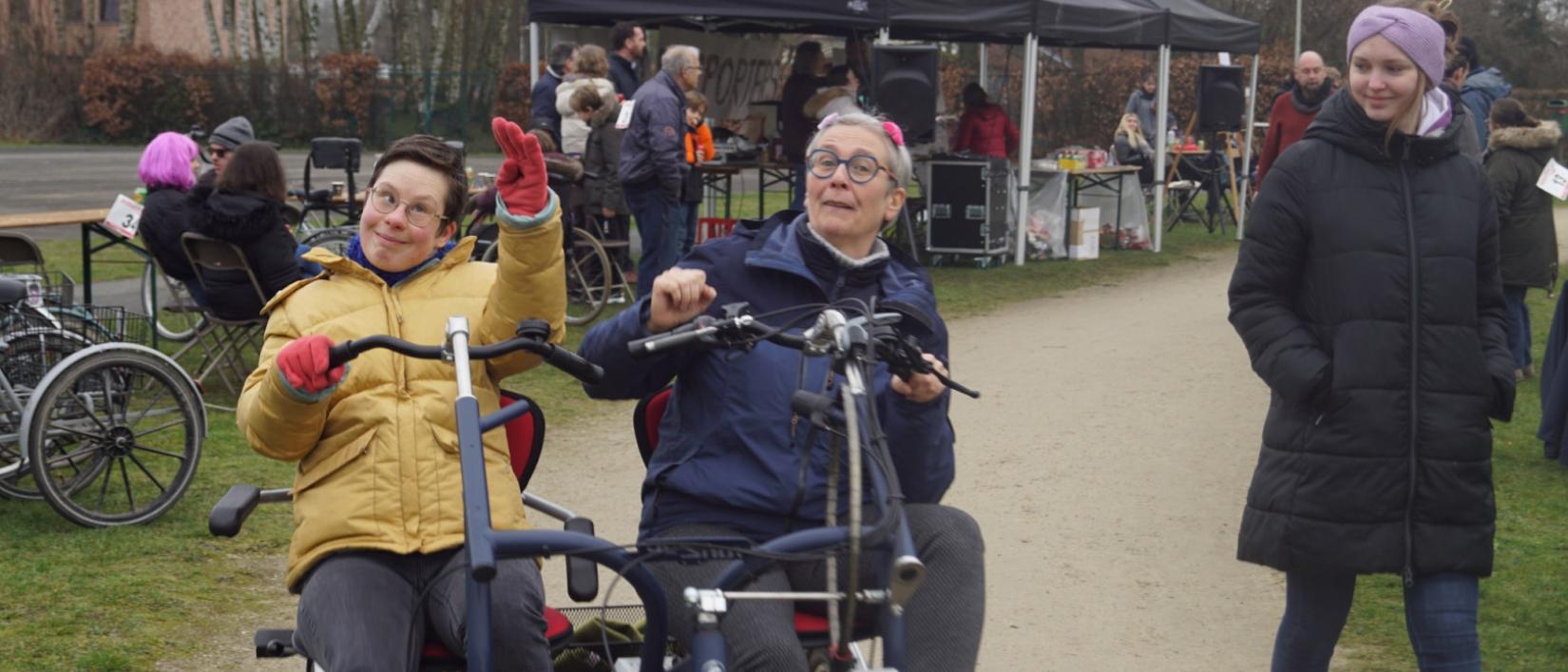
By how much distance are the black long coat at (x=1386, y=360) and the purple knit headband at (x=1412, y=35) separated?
0.14m

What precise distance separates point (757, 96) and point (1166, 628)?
13629mm

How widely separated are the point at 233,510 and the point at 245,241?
15.8ft

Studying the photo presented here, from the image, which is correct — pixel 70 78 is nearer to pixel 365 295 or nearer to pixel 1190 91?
pixel 1190 91

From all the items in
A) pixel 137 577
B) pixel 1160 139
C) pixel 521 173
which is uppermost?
pixel 521 173

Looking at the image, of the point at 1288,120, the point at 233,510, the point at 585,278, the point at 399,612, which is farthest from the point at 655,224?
the point at 399,612

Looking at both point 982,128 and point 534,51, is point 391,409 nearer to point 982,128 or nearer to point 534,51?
point 534,51

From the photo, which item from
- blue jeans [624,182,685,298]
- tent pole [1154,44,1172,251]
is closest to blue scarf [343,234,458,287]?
blue jeans [624,182,685,298]

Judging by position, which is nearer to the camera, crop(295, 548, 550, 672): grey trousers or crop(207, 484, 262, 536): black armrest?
crop(295, 548, 550, 672): grey trousers

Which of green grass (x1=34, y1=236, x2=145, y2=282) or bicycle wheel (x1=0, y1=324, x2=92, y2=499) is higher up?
bicycle wheel (x1=0, y1=324, x2=92, y2=499)

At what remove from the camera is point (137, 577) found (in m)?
5.77

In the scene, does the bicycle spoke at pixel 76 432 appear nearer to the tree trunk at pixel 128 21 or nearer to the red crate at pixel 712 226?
the red crate at pixel 712 226

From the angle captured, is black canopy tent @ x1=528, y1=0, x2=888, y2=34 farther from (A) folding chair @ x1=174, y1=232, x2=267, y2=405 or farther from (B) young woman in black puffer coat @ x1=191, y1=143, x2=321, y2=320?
(B) young woman in black puffer coat @ x1=191, y1=143, x2=321, y2=320

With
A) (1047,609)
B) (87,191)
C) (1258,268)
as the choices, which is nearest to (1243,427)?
(1047,609)

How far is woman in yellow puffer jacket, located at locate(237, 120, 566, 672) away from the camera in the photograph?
338 cm
